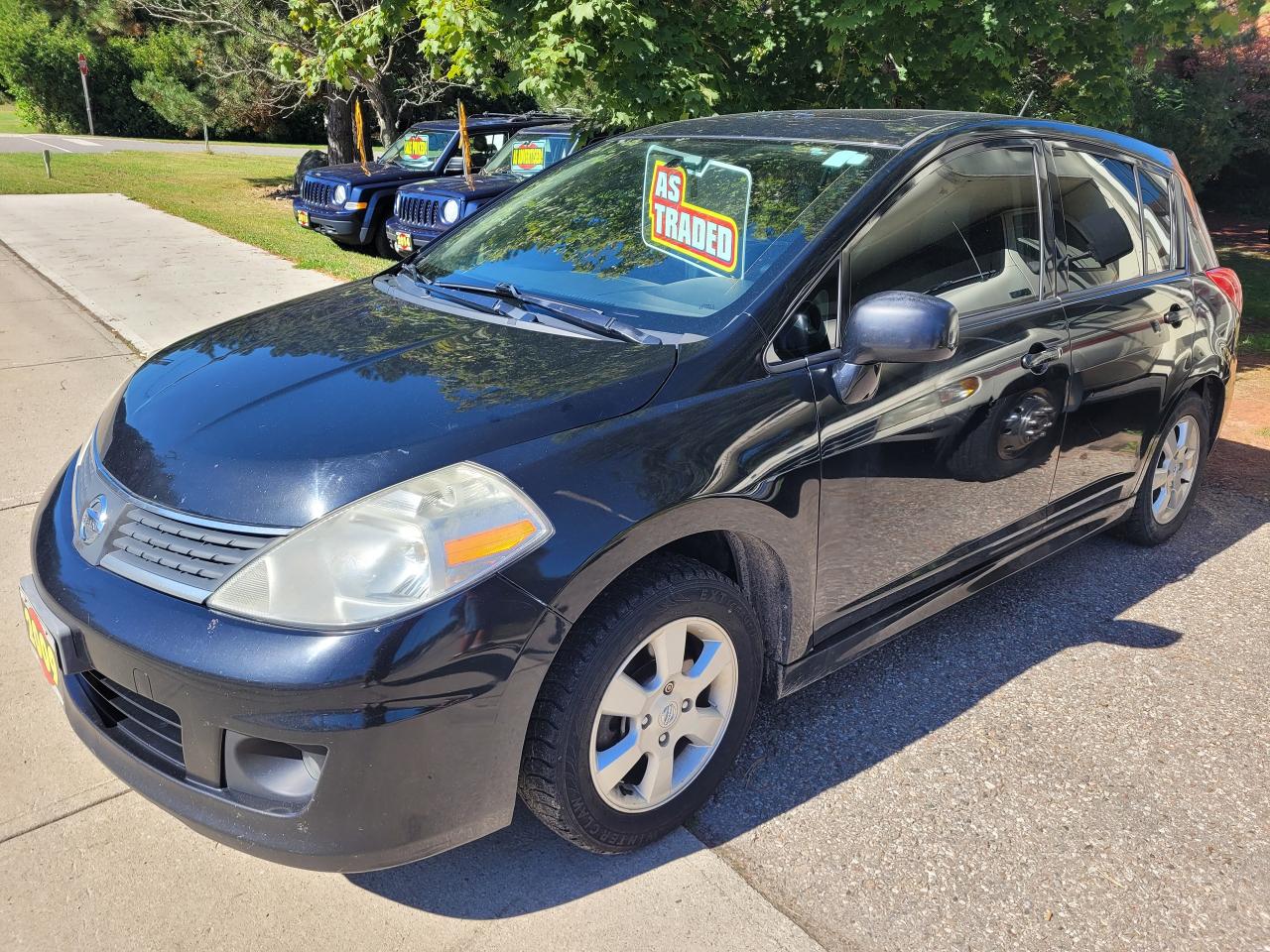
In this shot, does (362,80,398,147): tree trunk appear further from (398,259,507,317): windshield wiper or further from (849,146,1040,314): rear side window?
(849,146,1040,314): rear side window

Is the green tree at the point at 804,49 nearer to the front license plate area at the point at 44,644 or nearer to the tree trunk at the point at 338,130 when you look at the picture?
the front license plate area at the point at 44,644

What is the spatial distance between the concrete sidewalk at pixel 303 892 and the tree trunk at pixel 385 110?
15.0m

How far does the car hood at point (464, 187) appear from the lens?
10.1m

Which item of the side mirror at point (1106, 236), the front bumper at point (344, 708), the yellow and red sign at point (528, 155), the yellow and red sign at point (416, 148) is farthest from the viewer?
the yellow and red sign at point (416, 148)

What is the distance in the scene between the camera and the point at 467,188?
33.7ft

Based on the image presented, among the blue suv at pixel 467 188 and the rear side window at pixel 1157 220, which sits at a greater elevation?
the rear side window at pixel 1157 220

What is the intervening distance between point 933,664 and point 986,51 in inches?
171

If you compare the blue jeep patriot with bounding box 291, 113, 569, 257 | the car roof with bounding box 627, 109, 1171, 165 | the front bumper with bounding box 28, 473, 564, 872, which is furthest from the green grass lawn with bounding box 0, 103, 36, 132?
the front bumper with bounding box 28, 473, 564, 872

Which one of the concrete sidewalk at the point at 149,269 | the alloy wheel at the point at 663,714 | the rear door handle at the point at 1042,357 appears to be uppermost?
the rear door handle at the point at 1042,357

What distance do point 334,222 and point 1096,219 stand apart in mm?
10069

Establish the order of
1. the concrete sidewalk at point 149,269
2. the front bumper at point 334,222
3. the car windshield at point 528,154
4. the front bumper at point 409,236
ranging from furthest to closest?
the front bumper at point 334,222 < the car windshield at point 528,154 < the front bumper at point 409,236 < the concrete sidewalk at point 149,269

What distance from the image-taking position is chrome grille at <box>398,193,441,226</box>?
10.2 meters

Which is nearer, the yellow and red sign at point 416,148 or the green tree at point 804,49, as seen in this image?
the green tree at point 804,49

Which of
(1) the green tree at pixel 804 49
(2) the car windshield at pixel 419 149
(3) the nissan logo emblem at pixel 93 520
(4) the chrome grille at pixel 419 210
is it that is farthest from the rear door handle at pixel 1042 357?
(2) the car windshield at pixel 419 149
